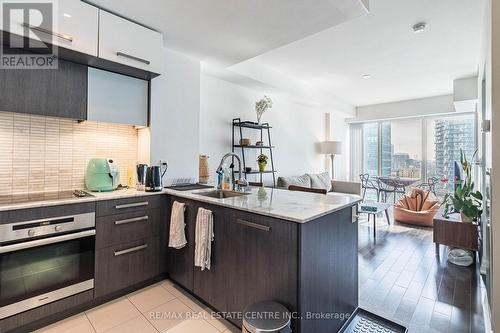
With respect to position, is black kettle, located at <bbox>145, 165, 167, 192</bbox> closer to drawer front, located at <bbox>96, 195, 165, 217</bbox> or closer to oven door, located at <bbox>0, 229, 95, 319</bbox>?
drawer front, located at <bbox>96, 195, 165, 217</bbox>

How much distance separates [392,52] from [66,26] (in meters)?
3.69

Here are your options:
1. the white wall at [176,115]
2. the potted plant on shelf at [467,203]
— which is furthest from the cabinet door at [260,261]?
the potted plant on shelf at [467,203]

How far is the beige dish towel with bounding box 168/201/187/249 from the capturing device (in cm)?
211

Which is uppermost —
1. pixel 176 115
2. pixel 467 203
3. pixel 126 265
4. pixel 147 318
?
pixel 176 115

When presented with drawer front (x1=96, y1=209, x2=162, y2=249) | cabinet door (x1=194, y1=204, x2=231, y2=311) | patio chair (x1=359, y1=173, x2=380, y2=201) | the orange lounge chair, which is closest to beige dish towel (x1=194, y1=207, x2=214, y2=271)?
cabinet door (x1=194, y1=204, x2=231, y2=311)

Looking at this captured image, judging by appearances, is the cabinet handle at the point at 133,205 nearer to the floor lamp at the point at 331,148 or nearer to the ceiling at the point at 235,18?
the ceiling at the point at 235,18

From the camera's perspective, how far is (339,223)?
1697mm

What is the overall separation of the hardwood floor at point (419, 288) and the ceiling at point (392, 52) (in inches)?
106

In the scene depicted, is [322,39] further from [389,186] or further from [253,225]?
[389,186]

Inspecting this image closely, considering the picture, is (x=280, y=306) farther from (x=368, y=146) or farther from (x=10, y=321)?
(x=368, y=146)

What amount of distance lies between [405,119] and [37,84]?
23.2 feet

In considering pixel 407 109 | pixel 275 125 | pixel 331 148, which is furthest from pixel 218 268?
pixel 407 109

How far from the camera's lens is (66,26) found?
182 cm

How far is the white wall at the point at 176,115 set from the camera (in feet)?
8.59
